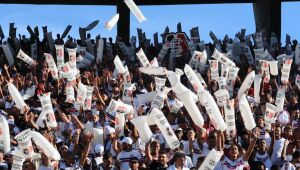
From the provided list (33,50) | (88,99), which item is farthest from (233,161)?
(33,50)

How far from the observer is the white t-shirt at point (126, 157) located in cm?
1130

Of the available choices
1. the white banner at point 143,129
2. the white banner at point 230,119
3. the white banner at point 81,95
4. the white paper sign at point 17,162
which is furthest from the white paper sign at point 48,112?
the white banner at point 230,119

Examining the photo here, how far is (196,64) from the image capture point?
1827cm

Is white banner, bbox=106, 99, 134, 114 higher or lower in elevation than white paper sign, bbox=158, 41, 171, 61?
lower

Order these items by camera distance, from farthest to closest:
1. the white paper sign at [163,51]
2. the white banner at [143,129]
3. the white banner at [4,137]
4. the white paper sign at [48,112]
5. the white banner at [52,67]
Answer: the white paper sign at [163,51]
the white banner at [52,67]
the white paper sign at [48,112]
the white banner at [143,129]
the white banner at [4,137]

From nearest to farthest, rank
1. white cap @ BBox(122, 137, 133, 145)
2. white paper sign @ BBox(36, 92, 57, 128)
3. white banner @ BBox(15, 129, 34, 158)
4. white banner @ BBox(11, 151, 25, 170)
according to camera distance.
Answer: white banner @ BBox(11, 151, 25, 170), white banner @ BBox(15, 129, 34, 158), white cap @ BBox(122, 137, 133, 145), white paper sign @ BBox(36, 92, 57, 128)

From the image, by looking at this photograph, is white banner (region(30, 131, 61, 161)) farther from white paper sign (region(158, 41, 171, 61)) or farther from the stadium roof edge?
the stadium roof edge

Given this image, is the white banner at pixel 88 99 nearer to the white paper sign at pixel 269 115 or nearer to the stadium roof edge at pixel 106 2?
the white paper sign at pixel 269 115

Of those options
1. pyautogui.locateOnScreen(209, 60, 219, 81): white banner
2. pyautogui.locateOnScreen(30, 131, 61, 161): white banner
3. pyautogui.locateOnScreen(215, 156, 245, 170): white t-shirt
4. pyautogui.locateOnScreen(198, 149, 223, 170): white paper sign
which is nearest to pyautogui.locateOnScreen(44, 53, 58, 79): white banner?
pyautogui.locateOnScreen(209, 60, 219, 81): white banner

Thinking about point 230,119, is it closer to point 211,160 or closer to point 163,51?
point 211,160

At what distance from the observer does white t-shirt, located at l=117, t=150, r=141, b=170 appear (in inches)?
445

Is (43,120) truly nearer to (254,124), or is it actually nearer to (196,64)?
(254,124)

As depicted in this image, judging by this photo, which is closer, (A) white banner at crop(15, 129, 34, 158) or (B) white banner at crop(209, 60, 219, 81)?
(A) white banner at crop(15, 129, 34, 158)

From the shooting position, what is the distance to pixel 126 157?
11352 millimetres
